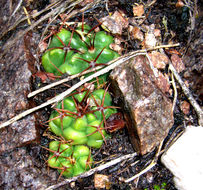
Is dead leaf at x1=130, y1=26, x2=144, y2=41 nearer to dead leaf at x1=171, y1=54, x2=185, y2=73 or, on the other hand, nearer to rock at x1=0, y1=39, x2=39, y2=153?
dead leaf at x1=171, y1=54, x2=185, y2=73

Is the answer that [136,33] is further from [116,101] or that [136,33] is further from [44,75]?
[44,75]

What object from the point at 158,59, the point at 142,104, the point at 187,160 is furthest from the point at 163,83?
the point at 187,160

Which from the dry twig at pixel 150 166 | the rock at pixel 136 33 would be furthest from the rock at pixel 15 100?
the rock at pixel 136 33

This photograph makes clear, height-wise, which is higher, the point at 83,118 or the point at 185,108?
the point at 83,118

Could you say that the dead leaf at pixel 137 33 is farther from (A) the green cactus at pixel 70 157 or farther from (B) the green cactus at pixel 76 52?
(A) the green cactus at pixel 70 157

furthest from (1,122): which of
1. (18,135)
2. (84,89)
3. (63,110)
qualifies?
(84,89)

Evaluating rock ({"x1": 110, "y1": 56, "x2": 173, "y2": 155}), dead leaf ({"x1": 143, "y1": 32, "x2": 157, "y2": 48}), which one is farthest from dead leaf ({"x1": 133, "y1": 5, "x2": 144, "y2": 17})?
rock ({"x1": 110, "y1": 56, "x2": 173, "y2": 155})
